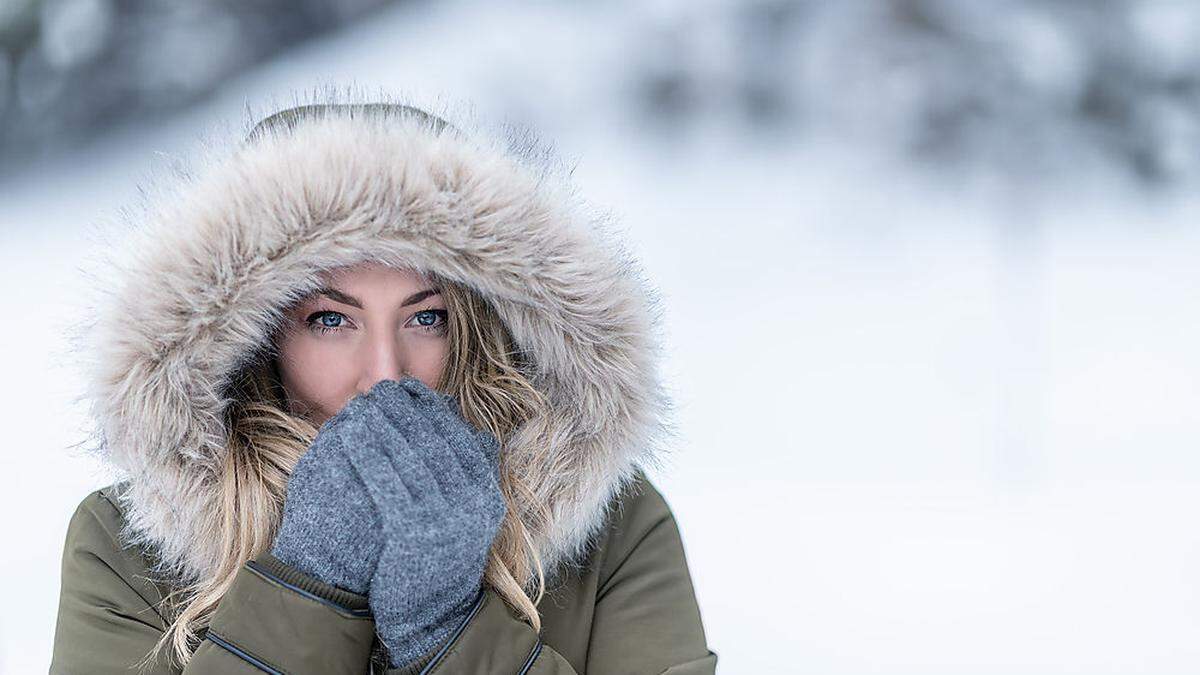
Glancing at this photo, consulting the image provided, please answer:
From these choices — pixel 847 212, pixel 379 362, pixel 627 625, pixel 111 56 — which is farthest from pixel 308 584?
pixel 847 212

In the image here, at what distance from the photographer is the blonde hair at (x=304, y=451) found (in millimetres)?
1124

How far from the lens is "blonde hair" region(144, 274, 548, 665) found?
112cm

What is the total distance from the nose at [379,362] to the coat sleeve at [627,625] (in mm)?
238

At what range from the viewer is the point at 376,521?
3.42ft

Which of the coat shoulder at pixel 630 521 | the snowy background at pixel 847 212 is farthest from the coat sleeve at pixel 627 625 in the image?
the snowy background at pixel 847 212

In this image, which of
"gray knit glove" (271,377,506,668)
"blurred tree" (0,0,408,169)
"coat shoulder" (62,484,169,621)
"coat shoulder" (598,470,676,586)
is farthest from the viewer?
"blurred tree" (0,0,408,169)

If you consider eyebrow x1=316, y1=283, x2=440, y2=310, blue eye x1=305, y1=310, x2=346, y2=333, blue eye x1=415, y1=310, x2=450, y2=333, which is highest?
blue eye x1=415, y1=310, x2=450, y2=333

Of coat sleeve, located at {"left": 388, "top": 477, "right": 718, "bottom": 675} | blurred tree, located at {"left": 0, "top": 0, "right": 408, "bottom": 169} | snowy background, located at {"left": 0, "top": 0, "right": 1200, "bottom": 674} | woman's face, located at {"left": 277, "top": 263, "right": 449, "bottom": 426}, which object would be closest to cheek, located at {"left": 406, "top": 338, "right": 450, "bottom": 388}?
woman's face, located at {"left": 277, "top": 263, "right": 449, "bottom": 426}

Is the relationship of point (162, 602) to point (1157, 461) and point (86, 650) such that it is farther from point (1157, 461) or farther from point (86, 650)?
point (1157, 461)

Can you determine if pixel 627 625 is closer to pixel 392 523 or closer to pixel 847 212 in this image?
pixel 392 523

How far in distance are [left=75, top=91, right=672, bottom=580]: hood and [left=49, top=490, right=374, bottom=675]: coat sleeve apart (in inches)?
1.8

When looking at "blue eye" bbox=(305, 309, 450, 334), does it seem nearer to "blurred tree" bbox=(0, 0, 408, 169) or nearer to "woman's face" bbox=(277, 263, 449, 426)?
"woman's face" bbox=(277, 263, 449, 426)

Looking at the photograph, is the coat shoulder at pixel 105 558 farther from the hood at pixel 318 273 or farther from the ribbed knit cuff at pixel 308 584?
the ribbed knit cuff at pixel 308 584

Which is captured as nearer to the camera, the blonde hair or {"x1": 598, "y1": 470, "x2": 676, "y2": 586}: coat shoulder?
the blonde hair
